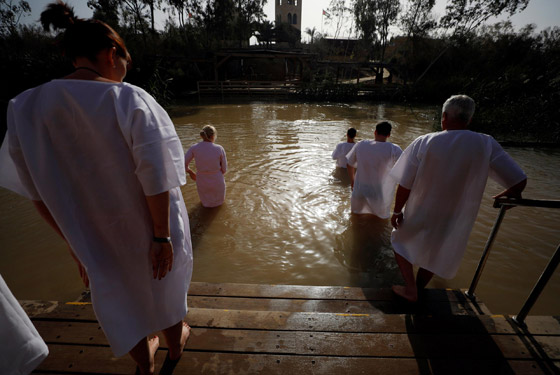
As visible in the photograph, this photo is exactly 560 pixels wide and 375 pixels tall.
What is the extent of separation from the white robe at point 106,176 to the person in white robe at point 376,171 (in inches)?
125

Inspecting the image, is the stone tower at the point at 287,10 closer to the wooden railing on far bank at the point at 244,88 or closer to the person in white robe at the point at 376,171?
the wooden railing on far bank at the point at 244,88

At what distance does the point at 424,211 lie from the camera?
88.4 inches

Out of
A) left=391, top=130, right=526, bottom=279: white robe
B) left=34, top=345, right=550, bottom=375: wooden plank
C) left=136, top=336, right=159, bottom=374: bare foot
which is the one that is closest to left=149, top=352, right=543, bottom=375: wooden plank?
left=34, top=345, right=550, bottom=375: wooden plank

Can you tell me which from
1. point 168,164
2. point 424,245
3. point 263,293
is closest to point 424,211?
point 424,245

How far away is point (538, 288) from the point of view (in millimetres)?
1824

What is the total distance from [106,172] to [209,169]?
314cm

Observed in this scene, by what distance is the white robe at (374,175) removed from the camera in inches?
149

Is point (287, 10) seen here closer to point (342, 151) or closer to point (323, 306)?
point (342, 151)

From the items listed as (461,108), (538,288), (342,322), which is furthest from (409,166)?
(342,322)

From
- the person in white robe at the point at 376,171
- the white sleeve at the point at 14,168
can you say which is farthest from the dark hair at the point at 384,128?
the white sleeve at the point at 14,168

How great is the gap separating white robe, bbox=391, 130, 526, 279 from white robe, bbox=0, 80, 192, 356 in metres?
1.88

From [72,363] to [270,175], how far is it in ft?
16.8

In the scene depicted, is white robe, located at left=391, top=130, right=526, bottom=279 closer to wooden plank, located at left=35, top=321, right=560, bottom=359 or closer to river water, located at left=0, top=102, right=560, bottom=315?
wooden plank, located at left=35, top=321, right=560, bottom=359

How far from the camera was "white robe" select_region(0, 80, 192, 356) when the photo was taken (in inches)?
41.9
